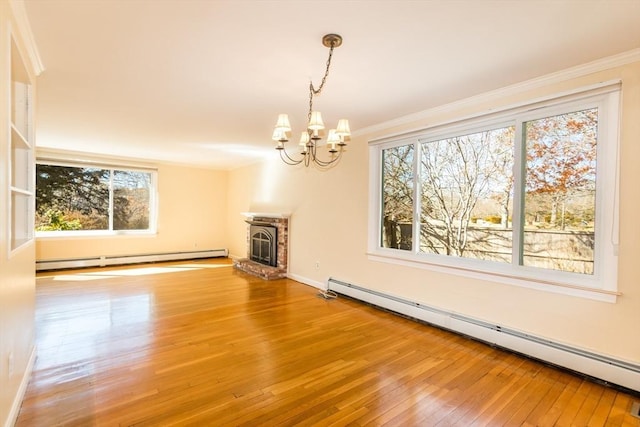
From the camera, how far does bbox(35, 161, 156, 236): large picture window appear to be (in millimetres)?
5934

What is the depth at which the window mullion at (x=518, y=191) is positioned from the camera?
112 inches

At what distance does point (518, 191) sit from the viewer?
2848 millimetres

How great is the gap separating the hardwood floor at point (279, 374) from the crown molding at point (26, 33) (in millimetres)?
2372

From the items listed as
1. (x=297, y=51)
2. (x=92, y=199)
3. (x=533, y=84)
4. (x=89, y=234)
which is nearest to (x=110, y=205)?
(x=92, y=199)

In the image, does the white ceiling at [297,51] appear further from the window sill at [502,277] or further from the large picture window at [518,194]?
the window sill at [502,277]

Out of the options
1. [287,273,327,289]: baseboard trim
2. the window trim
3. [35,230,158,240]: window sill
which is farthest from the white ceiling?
[35,230,158,240]: window sill

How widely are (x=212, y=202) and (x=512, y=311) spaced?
7.02m

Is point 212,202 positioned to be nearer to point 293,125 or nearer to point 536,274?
point 293,125

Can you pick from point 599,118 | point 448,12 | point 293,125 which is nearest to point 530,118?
point 599,118

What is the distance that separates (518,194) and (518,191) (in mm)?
28

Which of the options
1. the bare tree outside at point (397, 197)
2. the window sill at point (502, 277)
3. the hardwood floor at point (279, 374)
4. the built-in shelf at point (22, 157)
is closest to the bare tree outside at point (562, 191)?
the window sill at point (502, 277)

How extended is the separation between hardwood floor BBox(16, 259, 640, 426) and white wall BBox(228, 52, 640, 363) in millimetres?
354

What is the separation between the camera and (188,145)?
213 inches

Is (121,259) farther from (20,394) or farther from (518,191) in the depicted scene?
(518,191)
